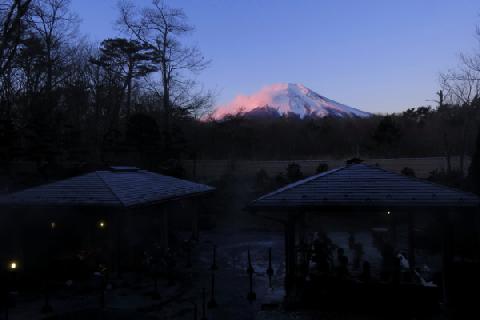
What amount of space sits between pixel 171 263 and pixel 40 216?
4779 millimetres

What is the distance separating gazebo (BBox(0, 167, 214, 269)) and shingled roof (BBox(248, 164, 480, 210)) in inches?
178

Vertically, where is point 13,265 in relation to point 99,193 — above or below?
below

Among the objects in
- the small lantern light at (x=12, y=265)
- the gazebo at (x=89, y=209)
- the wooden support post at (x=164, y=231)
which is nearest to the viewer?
the small lantern light at (x=12, y=265)

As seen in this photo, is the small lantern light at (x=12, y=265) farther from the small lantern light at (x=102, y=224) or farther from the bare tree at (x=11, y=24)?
the bare tree at (x=11, y=24)

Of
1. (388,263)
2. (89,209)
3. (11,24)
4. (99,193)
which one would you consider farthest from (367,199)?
(11,24)

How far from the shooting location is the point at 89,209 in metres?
12.3

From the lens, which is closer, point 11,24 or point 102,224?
point 102,224

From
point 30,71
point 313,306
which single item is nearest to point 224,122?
point 30,71

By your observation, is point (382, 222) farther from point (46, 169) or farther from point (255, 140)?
point (46, 169)

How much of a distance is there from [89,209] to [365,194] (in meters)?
7.91

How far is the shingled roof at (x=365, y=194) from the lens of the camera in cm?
952

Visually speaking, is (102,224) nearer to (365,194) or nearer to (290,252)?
(290,252)

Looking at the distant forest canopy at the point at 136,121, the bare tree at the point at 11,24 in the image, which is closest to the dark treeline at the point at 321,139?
the distant forest canopy at the point at 136,121

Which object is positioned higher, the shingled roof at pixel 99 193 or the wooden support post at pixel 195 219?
the shingled roof at pixel 99 193
